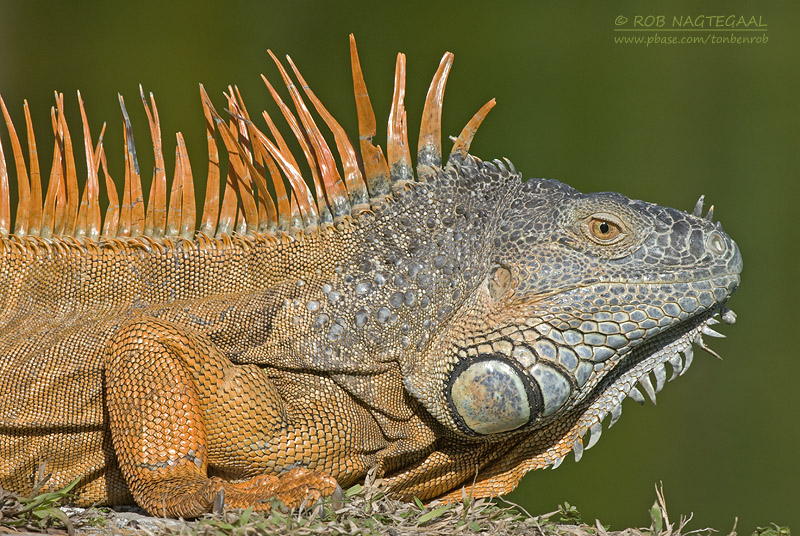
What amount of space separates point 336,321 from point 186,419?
644 millimetres

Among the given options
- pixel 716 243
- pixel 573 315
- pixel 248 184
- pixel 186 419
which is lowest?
pixel 186 419

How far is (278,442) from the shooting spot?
116 inches

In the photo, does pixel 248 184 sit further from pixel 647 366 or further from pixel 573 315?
pixel 647 366

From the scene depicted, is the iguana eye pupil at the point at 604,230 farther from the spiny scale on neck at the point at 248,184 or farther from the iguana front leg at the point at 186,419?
the iguana front leg at the point at 186,419

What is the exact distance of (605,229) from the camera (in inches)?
121

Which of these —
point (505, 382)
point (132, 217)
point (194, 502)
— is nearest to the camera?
point (194, 502)

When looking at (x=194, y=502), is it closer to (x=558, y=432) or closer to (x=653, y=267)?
(x=558, y=432)

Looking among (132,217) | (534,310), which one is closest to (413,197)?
(534,310)

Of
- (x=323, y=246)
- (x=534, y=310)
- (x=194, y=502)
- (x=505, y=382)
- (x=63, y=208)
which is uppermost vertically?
(x=63, y=208)

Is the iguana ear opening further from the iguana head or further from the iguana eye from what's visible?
the iguana eye

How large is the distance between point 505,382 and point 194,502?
3.58ft

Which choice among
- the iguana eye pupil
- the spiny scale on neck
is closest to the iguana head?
the iguana eye pupil

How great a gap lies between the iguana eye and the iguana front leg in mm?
1284

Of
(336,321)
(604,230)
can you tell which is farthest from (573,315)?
(336,321)
